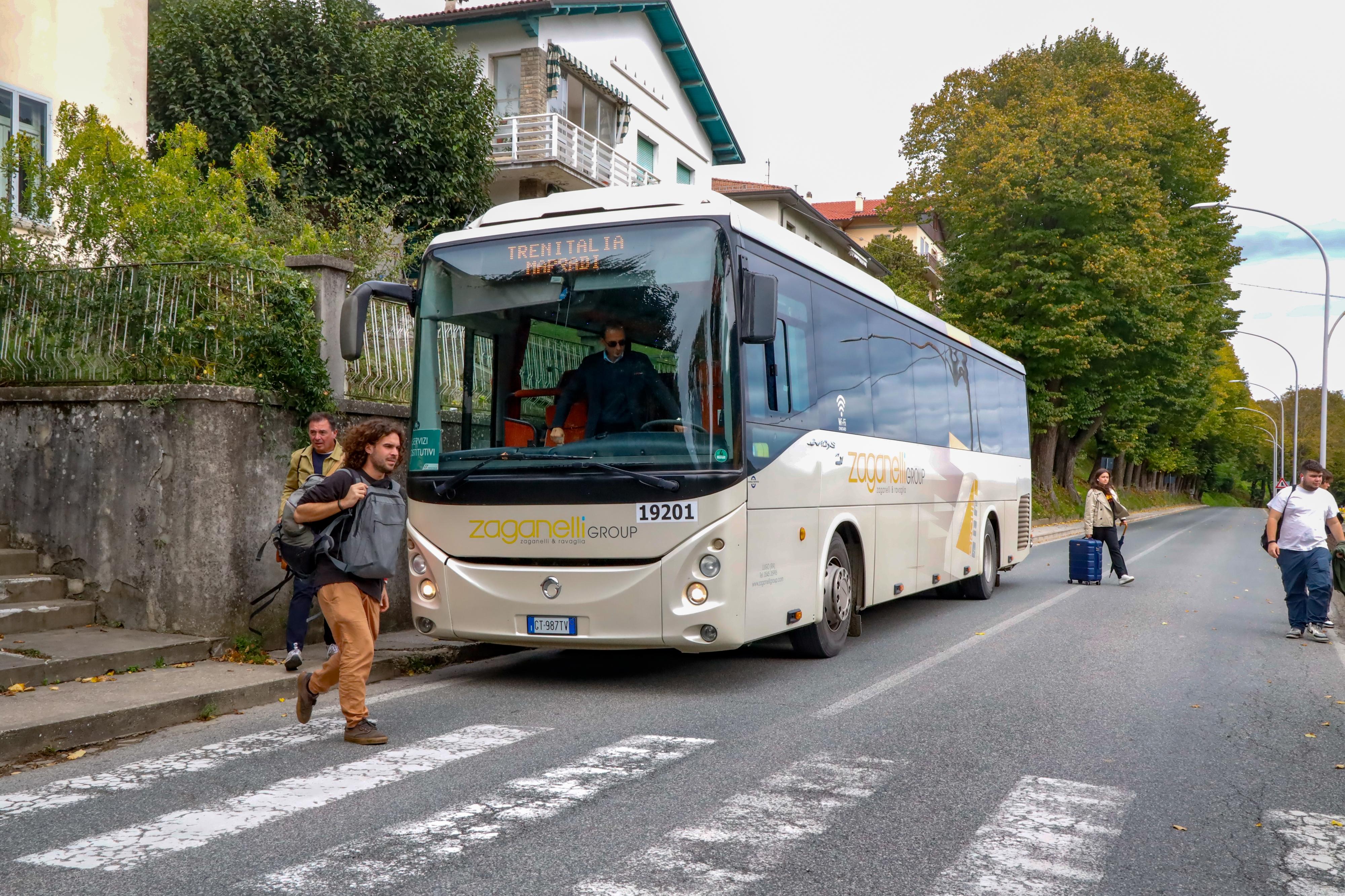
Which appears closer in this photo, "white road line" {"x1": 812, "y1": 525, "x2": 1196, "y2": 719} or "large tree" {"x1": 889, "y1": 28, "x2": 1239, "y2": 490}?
"white road line" {"x1": 812, "y1": 525, "x2": 1196, "y2": 719}

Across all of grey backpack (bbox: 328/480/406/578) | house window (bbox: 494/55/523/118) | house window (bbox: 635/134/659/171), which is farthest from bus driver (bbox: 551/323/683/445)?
house window (bbox: 635/134/659/171)

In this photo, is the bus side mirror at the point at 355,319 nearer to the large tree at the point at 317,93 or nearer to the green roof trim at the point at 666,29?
the large tree at the point at 317,93

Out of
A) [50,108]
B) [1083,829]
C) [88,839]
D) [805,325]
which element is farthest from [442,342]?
[50,108]

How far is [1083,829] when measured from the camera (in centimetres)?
468

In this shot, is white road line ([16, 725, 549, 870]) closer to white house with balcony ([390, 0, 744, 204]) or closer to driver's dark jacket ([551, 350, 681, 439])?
driver's dark jacket ([551, 350, 681, 439])

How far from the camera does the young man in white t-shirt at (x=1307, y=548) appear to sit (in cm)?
1131

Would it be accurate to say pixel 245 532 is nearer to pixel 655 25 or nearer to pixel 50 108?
pixel 50 108

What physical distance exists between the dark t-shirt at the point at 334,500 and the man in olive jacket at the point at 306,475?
184 cm

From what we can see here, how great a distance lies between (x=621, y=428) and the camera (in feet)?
24.3

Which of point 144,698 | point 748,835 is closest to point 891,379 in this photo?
point 748,835

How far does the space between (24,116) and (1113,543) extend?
Answer: 16.5 m

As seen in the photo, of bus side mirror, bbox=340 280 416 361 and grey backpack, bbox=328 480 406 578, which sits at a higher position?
bus side mirror, bbox=340 280 416 361

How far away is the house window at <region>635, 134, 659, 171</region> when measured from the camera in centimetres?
3238

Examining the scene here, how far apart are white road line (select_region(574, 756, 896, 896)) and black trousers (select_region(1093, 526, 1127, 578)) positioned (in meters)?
12.4
